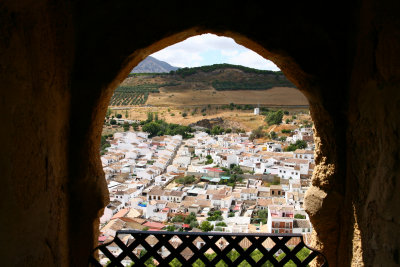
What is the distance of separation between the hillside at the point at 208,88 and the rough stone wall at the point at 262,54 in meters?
59.5

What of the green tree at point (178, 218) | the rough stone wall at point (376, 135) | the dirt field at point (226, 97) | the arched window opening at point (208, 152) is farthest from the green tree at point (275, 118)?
the rough stone wall at point (376, 135)

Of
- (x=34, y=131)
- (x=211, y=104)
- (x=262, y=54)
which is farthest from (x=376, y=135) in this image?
(x=211, y=104)

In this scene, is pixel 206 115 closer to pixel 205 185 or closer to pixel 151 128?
pixel 151 128

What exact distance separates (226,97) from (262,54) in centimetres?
6425

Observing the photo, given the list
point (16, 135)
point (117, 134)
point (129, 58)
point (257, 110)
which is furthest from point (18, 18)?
point (257, 110)

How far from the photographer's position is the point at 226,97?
65812mm

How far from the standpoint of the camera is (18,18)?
1.26 metres

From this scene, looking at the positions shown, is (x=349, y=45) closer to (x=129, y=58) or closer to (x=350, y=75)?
(x=350, y=75)

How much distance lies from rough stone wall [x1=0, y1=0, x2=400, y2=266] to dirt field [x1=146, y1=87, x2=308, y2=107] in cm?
5957

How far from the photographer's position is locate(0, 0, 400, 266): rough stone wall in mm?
1477

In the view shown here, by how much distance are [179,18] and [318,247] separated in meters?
1.55

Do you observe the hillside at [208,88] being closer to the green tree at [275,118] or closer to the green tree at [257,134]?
the green tree at [275,118]

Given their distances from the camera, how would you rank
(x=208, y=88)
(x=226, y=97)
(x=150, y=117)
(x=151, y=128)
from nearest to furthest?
(x=151, y=128) → (x=150, y=117) → (x=226, y=97) → (x=208, y=88)

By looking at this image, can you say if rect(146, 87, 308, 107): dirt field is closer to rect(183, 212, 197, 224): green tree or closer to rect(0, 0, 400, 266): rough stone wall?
rect(183, 212, 197, 224): green tree
